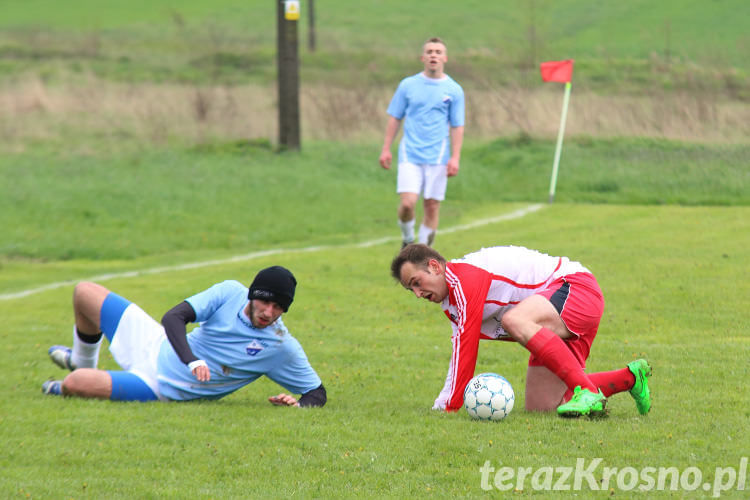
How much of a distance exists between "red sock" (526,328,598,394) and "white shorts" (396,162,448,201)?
21.2 feet

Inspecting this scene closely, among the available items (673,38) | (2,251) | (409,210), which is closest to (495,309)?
(409,210)

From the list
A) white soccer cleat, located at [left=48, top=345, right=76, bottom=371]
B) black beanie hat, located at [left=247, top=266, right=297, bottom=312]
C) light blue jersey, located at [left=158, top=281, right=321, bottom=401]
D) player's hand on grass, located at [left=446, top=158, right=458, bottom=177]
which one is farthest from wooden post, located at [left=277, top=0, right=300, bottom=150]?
black beanie hat, located at [left=247, top=266, right=297, bottom=312]

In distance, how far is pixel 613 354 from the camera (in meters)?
8.30

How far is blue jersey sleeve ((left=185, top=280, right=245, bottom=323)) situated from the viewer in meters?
6.53

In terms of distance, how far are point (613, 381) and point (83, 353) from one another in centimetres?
404

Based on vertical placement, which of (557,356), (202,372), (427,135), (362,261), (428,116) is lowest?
(362,261)

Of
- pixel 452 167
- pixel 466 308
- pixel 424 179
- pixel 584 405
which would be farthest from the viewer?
pixel 424 179

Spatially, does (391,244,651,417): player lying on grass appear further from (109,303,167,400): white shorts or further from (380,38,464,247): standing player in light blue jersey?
(380,38,464,247): standing player in light blue jersey

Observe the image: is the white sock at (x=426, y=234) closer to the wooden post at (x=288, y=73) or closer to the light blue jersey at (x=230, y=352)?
the light blue jersey at (x=230, y=352)

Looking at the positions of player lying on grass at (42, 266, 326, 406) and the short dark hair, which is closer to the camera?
the short dark hair

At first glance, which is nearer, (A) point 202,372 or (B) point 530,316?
(B) point 530,316

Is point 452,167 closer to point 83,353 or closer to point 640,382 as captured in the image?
point 83,353

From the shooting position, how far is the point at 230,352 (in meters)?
6.70

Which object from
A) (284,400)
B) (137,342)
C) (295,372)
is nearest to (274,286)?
(295,372)
